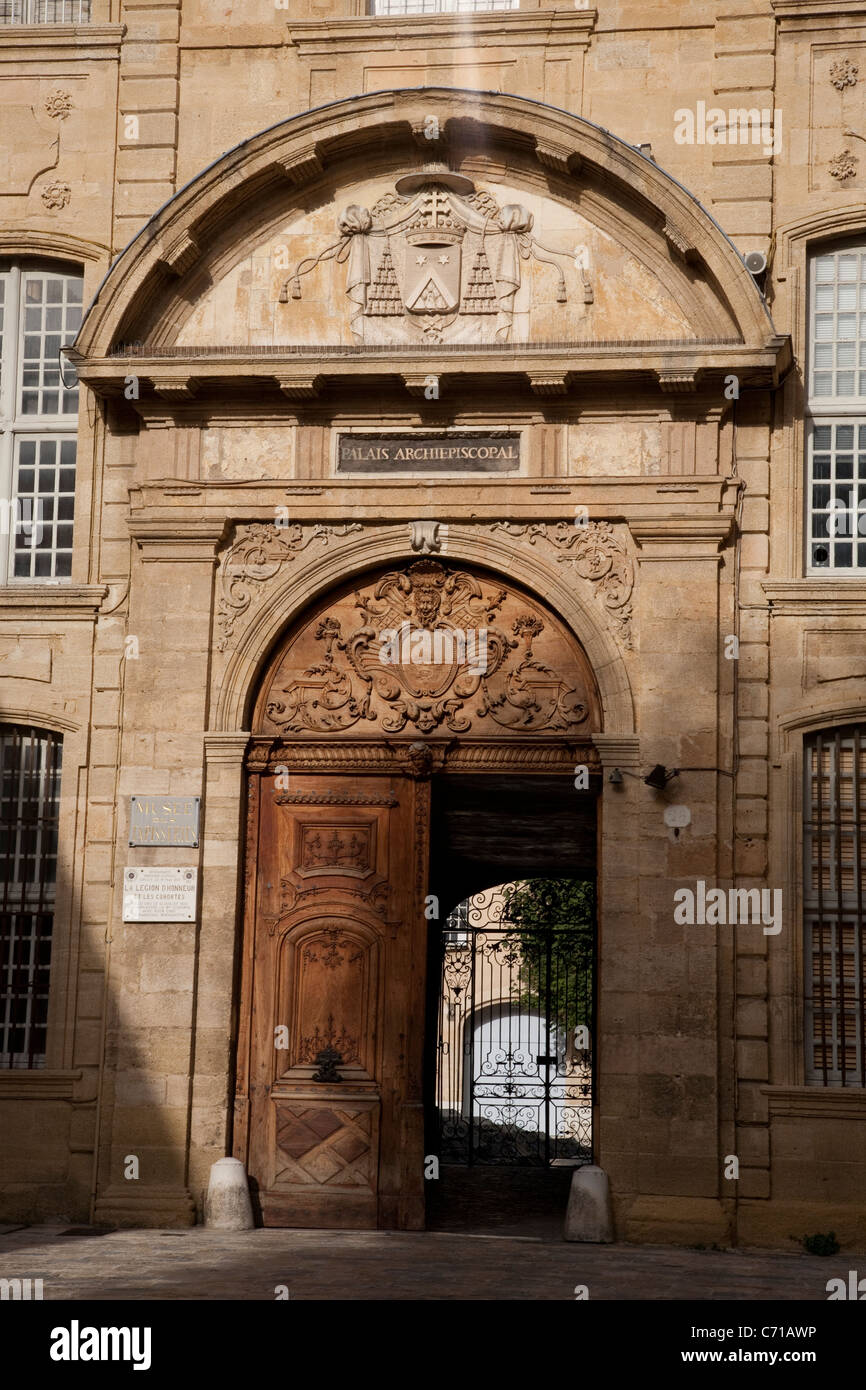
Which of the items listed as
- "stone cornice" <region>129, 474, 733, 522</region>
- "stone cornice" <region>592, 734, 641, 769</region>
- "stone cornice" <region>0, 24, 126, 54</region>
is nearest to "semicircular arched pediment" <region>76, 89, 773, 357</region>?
"stone cornice" <region>129, 474, 733, 522</region>

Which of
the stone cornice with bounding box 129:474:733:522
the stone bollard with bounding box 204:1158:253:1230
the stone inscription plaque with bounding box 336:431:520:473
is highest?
the stone inscription plaque with bounding box 336:431:520:473

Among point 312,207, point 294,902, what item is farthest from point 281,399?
point 294,902

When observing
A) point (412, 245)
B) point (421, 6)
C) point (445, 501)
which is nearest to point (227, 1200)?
point (445, 501)

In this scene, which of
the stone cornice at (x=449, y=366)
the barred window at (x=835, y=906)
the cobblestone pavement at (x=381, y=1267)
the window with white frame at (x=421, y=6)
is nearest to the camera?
the cobblestone pavement at (x=381, y=1267)

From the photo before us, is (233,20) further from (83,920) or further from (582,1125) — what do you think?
(582,1125)

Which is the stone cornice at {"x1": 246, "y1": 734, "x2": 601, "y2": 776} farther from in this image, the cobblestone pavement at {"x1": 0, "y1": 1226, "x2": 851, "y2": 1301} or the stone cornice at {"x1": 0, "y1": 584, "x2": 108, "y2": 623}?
the cobblestone pavement at {"x1": 0, "y1": 1226, "x2": 851, "y2": 1301}

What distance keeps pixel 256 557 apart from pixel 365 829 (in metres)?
2.50

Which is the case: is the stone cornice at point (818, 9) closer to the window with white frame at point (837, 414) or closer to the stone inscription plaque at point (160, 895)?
the window with white frame at point (837, 414)

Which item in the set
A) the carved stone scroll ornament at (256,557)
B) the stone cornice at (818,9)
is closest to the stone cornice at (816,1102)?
the carved stone scroll ornament at (256,557)

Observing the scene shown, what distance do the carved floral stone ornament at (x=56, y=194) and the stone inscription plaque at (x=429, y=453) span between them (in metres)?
3.47

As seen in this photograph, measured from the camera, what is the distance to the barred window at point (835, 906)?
1435 cm

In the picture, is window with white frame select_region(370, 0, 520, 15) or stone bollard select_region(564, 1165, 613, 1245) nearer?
stone bollard select_region(564, 1165, 613, 1245)

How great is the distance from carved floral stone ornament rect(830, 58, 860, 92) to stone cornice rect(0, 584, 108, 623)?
763 cm

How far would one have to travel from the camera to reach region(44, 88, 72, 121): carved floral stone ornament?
16.2 metres
